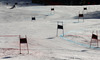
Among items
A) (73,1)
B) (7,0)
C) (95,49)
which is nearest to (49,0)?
(73,1)

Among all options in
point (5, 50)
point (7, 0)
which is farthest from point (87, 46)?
point (7, 0)

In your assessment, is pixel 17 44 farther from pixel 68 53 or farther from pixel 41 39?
pixel 68 53

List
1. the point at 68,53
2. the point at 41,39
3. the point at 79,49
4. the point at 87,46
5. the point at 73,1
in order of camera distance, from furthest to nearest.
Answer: the point at 73,1
the point at 41,39
the point at 87,46
the point at 79,49
the point at 68,53

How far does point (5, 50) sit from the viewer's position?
527 inches

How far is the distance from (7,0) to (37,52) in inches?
1955

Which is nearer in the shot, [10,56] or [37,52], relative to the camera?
[10,56]

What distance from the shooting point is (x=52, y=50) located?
1367cm

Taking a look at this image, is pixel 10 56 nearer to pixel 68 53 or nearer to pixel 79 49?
pixel 68 53

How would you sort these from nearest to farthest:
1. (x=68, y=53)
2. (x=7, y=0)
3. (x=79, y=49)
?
1. (x=68, y=53)
2. (x=79, y=49)
3. (x=7, y=0)

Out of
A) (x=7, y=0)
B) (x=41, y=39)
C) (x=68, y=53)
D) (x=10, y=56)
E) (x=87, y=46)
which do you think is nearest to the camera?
(x=10, y=56)

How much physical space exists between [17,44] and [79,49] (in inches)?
158

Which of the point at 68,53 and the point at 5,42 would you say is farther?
the point at 5,42

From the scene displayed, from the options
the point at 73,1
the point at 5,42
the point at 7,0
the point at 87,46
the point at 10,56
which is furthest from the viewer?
the point at 7,0

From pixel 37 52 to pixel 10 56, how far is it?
5.44 ft
